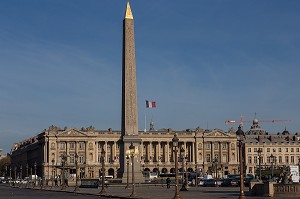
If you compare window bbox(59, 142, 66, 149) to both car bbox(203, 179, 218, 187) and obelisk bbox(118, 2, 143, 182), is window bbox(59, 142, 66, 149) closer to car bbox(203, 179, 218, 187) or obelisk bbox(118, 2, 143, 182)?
car bbox(203, 179, 218, 187)

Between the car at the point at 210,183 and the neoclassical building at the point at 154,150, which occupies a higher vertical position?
the neoclassical building at the point at 154,150

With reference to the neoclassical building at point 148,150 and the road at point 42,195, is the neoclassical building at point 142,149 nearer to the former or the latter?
the neoclassical building at point 148,150

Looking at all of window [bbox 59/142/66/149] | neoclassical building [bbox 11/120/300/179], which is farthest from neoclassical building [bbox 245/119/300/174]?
window [bbox 59/142/66/149]

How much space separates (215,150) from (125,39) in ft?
334

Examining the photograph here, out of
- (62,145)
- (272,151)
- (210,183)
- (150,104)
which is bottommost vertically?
(210,183)

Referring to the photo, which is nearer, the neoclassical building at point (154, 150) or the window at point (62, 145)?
the neoclassical building at point (154, 150)

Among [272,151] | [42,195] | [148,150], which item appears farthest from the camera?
[272,151]

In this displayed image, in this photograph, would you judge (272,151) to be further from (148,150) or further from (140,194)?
(140,194)

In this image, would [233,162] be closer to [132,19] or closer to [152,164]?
[152,164]

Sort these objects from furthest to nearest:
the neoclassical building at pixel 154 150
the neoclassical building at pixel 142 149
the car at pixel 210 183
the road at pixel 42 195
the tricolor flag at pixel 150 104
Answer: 1. the neoclassical building at pixel 154 150
2. the neoclassical building at pixel 142 149
3. the tricolor flag at pixel 150 104
4. the car at pixel 210 183
5. the road at pixel 42 195

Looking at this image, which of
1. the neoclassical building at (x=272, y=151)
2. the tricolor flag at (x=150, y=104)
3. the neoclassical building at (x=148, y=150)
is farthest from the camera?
the neoclassical building at (x=272, y=151)

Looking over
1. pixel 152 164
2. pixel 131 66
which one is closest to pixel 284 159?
pixel 152 164

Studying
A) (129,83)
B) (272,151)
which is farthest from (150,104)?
(272,151)

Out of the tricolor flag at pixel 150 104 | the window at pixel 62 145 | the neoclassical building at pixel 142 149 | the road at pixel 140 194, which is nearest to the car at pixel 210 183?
the road at pixel 140 194
